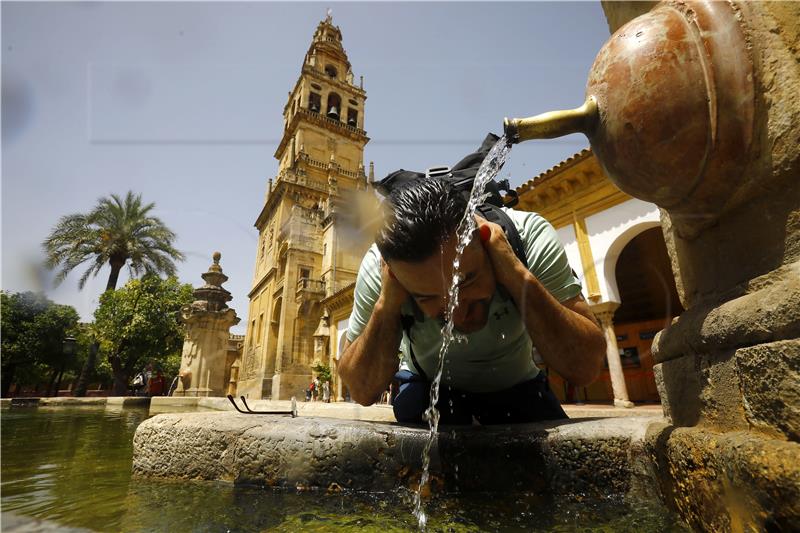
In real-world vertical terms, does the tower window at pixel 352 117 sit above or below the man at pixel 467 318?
above

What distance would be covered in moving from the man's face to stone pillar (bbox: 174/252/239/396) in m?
11.9

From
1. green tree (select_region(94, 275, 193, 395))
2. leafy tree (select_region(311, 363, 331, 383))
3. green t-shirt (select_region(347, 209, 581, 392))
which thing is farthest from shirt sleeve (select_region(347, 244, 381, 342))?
green tree (select_region(94, 275, 193, 395))

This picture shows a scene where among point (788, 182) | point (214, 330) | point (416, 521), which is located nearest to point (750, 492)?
point (788, 182)

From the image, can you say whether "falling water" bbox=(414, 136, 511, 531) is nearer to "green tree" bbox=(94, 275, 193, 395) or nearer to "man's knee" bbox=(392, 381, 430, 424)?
"man's knee" bbox=(392, 381, 430, 424)

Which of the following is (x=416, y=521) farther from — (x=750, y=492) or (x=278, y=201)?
(x=278, y=201)

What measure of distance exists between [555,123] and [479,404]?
1442 mm

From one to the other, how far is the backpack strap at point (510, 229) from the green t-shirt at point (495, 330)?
0.05 metres

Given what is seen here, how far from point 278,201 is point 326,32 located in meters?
23.1

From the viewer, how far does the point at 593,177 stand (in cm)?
825

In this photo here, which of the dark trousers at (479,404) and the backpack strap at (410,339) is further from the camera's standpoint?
the dark trousers at (479,404)

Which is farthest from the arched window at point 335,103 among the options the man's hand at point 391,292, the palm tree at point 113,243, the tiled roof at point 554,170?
the man's hand at point 391,292

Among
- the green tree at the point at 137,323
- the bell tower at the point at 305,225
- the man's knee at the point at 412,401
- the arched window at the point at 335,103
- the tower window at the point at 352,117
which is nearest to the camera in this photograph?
the man's knee at the point at 412,401

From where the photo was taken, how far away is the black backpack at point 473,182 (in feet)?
5.41

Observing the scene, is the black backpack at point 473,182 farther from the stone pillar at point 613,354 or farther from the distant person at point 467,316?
the stone pillar at point 613,354
